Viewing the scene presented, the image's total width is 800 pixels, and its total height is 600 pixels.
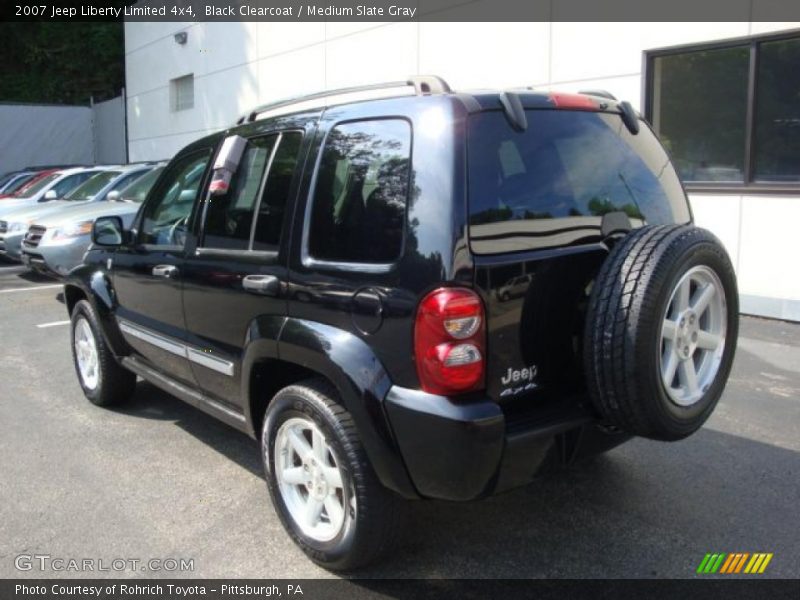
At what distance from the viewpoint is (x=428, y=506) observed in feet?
12.4

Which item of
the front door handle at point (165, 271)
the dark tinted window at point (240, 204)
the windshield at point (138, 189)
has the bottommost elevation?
the front door handle at point (165, 271)

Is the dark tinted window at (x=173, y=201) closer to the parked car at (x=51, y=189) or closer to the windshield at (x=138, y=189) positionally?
the windshield at (x=138, y=189)

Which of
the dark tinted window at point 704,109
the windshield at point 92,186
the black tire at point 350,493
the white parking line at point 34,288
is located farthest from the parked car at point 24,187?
the black tire at point 350,493

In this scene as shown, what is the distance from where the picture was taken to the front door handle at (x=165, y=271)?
4.11 meters

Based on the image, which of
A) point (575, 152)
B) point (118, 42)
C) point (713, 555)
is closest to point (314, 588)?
point (713, 555)

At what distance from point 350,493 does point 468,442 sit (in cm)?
62

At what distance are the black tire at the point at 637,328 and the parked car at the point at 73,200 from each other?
31.3 feet

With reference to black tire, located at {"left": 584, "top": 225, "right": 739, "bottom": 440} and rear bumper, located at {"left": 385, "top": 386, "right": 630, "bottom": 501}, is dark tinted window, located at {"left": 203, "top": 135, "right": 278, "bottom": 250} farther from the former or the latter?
black tire, located at {"left": 584, "top": 225, "right": 739, "bottom": 440}

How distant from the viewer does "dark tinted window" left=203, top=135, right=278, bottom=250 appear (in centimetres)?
361

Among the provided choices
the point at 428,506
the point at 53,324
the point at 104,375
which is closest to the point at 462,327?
the point at 428,506

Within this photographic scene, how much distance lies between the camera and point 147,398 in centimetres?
561

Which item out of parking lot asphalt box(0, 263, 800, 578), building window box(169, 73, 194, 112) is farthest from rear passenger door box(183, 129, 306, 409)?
building window box(169, 73, 194, 112)

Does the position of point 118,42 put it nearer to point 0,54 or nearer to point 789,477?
point 0,54

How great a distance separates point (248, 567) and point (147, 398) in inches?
106
